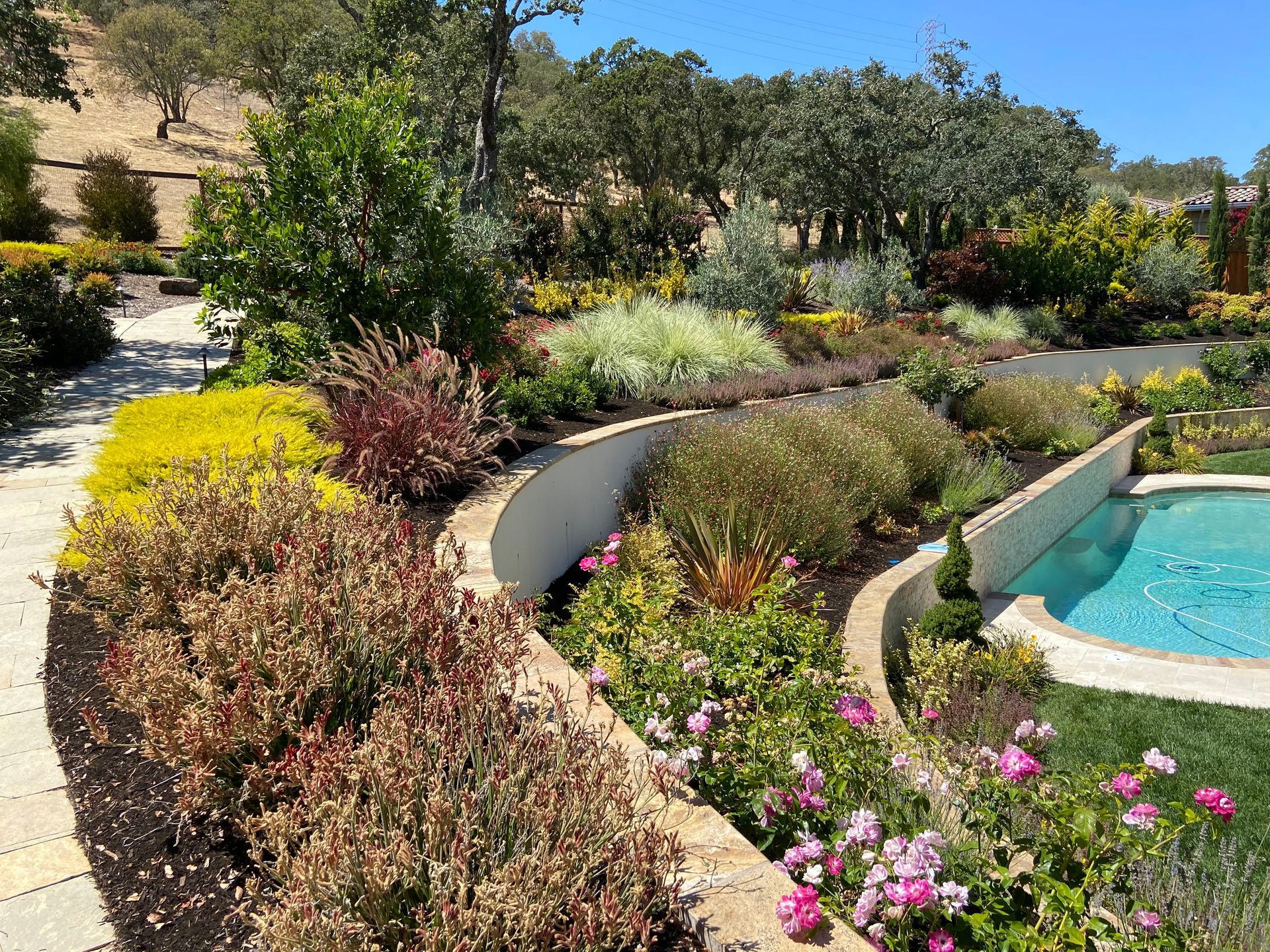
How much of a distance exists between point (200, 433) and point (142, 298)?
538 inches

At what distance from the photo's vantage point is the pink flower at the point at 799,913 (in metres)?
1.75

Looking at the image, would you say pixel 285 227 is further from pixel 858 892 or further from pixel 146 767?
pixel 858 892

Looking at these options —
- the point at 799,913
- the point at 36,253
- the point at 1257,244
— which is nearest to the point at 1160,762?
the point at 799,913

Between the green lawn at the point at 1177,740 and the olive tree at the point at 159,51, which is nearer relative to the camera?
the green lawn at the point at 1177,740

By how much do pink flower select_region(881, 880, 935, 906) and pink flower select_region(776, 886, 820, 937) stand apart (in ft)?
0.65

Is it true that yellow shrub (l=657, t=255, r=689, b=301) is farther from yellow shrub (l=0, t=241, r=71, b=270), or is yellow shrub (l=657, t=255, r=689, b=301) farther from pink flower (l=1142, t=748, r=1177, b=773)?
pink flower (l=1142, t=748, r=1177, b=773)

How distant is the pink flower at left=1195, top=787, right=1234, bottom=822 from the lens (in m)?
2.23

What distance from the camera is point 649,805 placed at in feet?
7.55

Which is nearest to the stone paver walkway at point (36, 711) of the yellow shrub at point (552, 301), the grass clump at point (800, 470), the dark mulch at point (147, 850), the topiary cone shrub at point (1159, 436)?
the dark mulch at point (147, 850)

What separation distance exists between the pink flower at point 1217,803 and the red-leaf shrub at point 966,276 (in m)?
18.7

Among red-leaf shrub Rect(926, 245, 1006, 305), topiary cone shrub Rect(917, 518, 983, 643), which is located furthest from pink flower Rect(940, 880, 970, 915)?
red-leaf shrub Rect(926, 245, 1006, 305)

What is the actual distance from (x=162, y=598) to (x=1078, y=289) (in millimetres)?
22356

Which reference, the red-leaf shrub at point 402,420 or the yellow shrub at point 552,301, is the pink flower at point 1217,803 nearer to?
the red-leaf shrub at point 402,420

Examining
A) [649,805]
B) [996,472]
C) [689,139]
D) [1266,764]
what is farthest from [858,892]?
[689,139]
